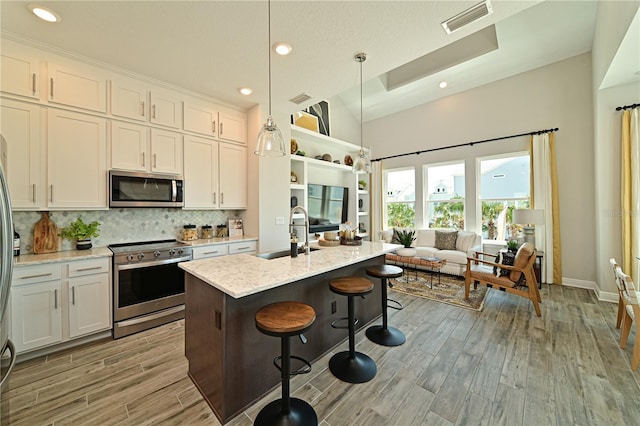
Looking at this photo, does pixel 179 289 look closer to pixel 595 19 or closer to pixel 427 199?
pixel 427 199

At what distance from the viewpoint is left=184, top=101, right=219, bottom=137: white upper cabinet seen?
11.0ft

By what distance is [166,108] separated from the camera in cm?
315

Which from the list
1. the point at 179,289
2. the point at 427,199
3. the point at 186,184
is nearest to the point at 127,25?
the point at 186,184

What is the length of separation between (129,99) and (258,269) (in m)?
2.75

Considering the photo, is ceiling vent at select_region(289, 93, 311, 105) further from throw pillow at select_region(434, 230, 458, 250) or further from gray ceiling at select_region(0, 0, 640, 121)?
throw pillow at select_region(434, 230, 458, 250)

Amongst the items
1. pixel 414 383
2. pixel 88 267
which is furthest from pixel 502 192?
pixel 88 267

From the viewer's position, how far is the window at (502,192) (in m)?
4.64

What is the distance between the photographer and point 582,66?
4008mm

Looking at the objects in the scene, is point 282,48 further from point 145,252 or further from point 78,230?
point 78,230

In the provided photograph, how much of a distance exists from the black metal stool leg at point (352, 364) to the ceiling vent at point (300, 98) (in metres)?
2.89

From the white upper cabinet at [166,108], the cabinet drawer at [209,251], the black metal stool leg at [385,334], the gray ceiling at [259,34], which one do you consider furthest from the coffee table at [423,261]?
the white upper cabinet at [166,108]

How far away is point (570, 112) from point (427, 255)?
11.2ft

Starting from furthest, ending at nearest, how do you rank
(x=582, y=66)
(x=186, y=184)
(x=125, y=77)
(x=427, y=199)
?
(x=427, y=199) → (x=582, y=66) → (x=186, y=184) → (x=125, y=77)

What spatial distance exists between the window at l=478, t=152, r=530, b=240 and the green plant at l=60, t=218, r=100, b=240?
638cm
